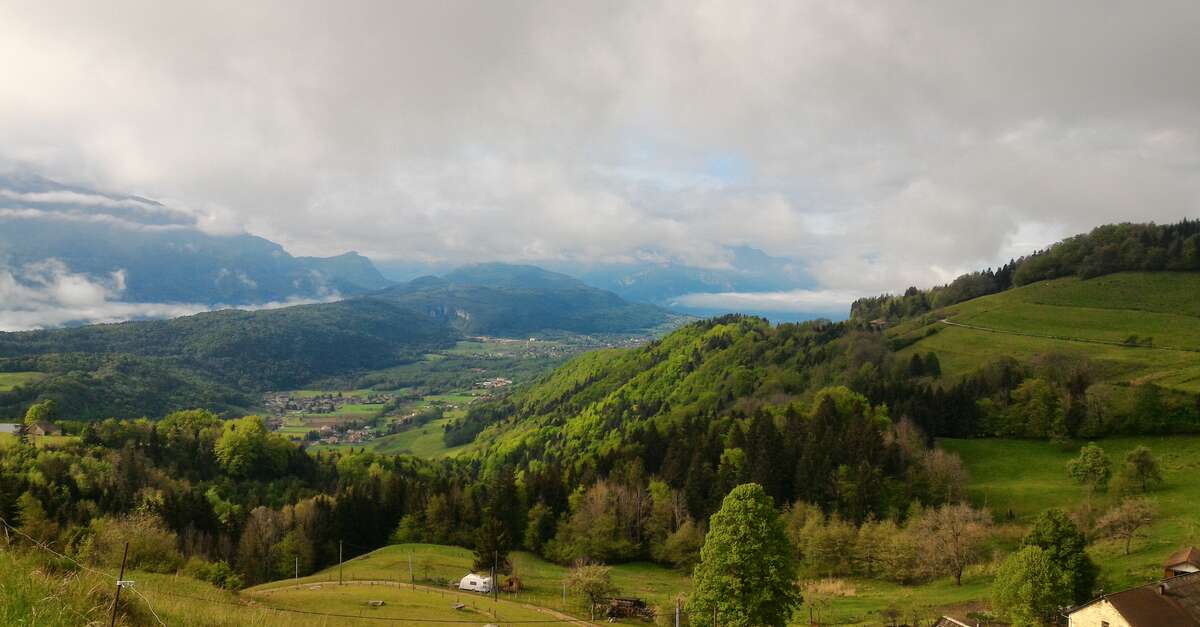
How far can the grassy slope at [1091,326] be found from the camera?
9281cm

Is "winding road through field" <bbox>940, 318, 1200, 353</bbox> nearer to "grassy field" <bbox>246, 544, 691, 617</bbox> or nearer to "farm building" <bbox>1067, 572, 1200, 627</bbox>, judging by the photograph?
"farm building" <bbox>1067, 572, 1200, 627</bbox>

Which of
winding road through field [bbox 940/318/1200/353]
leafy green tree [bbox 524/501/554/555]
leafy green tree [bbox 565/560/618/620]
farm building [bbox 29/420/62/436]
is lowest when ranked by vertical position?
leafy green tree [bbox 524/501/554/555]

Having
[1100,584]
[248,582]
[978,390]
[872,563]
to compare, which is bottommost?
[248,582]

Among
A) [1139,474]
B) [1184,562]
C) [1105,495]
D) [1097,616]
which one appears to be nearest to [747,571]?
[1097,616]

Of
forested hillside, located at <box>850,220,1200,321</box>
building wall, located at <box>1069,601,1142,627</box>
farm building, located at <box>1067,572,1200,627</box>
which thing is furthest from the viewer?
forested hillside, located at <box>850,220,1200,321</box>

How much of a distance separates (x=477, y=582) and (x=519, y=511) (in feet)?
70.6

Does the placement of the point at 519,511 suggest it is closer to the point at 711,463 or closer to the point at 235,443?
the point at 711,463

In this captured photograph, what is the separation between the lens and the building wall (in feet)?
91.7

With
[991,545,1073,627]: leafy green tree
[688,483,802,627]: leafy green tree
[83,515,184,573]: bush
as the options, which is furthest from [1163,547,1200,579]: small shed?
[83,515,184,573]: bush

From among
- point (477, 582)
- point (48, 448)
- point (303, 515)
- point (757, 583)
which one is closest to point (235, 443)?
point (48, 448)

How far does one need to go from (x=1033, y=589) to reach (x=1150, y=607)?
510 cm

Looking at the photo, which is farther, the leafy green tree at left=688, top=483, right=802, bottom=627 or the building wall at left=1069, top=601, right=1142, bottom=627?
the leafy green tree at left=688, top=483, right=802, bottom=627

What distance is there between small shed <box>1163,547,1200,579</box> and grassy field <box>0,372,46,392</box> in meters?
222

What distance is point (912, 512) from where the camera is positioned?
56.5 m
